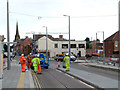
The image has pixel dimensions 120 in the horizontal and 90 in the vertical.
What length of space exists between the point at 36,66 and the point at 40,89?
804 centimetres

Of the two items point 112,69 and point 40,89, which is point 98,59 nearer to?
point 112,69

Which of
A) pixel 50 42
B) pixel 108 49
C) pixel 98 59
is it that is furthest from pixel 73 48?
pixel 98 59

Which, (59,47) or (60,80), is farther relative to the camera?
(59,47)

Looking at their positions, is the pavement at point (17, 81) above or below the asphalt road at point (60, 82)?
above

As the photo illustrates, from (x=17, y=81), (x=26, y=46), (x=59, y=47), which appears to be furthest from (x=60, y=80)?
(x=26, y=46)

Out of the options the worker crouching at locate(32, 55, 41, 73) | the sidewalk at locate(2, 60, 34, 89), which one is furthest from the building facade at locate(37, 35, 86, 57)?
the sidewalk at locate(2, 60, 34, 89)

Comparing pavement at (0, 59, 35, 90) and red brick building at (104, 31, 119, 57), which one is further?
red brick building at (104, 31, 119, 57)

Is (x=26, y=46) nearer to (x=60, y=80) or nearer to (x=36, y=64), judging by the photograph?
(x=36, y=64)

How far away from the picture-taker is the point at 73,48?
261ft

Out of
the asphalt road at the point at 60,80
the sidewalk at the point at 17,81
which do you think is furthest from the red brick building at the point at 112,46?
the sidewalk at the point at 17,81

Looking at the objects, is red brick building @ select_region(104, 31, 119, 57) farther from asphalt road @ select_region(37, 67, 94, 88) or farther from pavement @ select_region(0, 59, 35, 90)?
pavement @ select_region(0, 59, 35, 90)

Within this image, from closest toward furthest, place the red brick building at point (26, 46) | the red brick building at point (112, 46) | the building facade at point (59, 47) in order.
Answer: the red brick building at point (112, 46)
the building facade at point (59, 47)
the red brick building at point (26, 46)

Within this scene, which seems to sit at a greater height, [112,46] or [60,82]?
[112,46]

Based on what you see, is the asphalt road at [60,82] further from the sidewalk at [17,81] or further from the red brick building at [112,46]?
the red brick building at [112,46]
